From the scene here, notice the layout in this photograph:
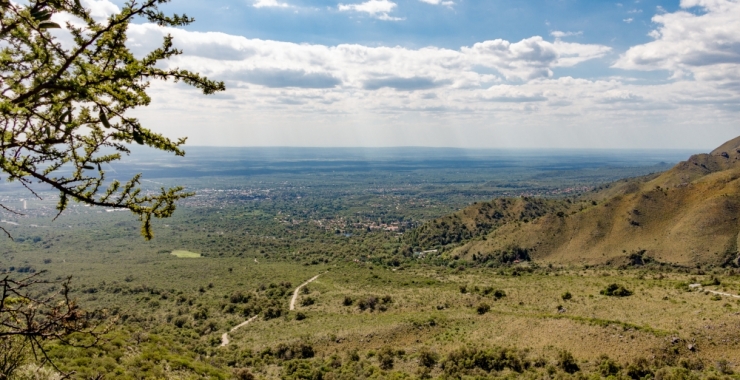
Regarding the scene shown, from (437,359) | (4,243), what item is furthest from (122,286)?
(4,243)

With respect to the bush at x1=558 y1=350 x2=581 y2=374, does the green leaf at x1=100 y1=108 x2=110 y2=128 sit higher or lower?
higher

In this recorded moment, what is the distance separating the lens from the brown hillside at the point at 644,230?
189 ft

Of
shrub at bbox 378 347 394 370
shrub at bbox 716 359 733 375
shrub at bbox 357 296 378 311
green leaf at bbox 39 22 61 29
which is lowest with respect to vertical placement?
shrub at bbox 357 296 378 311

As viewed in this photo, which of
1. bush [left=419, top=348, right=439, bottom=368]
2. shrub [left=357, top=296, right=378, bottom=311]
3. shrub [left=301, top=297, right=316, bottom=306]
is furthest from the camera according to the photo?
shrub [left=301, top=297, right=316, bottom=306]

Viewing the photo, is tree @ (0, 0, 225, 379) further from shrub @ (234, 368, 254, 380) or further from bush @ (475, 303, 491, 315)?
bush @ (475, 303, 491, 315)

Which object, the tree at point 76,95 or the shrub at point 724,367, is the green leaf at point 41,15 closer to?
the tree at point 76,95

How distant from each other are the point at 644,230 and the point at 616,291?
1565 inches

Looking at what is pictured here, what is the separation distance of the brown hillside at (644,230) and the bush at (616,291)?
2922 centimetres

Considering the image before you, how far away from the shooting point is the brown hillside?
57688 millimetres

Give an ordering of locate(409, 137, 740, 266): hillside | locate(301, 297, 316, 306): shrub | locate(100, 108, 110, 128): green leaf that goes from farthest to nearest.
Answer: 1. locate(409, 137, 740, 266): hillside
2. locate(301, 297, 316, 306): shrub
3. locate(100, 108, 110, 128): green leaf

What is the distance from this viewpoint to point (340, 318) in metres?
36.4

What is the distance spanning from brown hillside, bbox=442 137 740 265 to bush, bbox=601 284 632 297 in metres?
29.2

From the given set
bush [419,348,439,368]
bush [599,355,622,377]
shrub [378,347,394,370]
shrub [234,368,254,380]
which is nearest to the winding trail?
shrub [234,368,254,380]

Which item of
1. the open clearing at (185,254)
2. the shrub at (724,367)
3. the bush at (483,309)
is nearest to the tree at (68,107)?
the shrub at (724,367)
